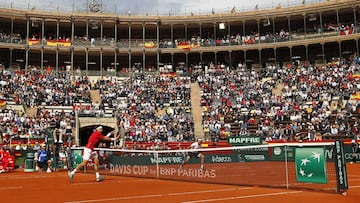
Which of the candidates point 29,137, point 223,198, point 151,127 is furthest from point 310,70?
point 223,198

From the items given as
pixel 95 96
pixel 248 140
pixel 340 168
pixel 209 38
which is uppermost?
pixel 209 38

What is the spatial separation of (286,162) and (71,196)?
256 inches

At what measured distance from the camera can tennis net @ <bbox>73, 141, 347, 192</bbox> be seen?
1176 centimetres

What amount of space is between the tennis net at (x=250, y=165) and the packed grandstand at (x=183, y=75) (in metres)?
13.5

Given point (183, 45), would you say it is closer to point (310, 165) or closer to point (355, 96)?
point (355, 96)

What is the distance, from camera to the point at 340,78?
41.3 metres

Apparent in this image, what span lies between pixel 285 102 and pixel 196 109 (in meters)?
8.71

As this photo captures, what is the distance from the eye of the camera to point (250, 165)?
18734 mm

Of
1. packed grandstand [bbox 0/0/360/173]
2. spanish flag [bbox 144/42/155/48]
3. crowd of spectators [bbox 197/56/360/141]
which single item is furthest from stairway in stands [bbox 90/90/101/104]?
crowd of spectators [bbox 197/56/360/141]

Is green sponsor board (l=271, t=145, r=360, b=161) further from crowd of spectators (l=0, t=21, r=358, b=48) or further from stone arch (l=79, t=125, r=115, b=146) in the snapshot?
crowd of spectators (l=0, t=21, r=358, b=48)

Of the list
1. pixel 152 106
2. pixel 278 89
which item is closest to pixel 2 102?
pixel 152 106

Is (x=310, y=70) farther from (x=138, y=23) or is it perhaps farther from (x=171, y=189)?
(x=171, y=189)

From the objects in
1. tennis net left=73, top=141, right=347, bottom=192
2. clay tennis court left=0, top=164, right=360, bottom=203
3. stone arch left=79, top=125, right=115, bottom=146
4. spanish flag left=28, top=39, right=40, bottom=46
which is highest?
A: spanish flag left=28, top=39, right=40, bottom=46

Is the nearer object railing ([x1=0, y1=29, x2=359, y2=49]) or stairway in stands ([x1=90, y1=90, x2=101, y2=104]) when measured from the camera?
stairway in stands ([x1=90, y1=90, x2=101, y2=104])
